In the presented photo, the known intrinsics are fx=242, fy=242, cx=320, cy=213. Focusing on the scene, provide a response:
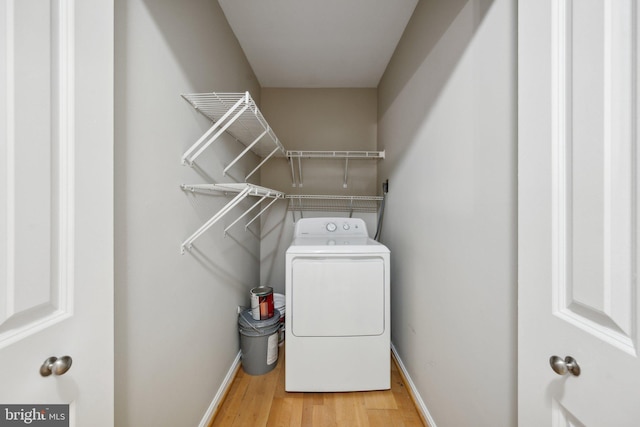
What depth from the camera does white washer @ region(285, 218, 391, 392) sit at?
165cm

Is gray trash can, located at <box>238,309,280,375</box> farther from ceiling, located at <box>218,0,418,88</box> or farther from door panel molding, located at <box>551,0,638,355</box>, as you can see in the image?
ceiling, located at <box>218,0,418,88</box>

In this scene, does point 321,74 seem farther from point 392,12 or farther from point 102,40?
point 102,40

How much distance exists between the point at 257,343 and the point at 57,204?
166cm

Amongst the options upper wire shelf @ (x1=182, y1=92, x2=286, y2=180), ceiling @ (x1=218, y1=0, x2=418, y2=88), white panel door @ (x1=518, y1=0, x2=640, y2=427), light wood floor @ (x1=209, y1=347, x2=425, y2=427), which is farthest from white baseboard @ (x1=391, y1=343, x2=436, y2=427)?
ceiling @ (x1=218, y1=0, x2=418, y2=88)

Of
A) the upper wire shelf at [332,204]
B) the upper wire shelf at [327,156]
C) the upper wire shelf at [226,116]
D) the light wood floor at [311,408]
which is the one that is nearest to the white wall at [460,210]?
the light wood floor at [311,408]

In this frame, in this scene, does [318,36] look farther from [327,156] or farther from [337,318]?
[337,318]

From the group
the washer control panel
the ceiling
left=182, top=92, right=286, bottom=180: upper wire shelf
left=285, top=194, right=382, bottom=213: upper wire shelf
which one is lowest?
the washer control panel

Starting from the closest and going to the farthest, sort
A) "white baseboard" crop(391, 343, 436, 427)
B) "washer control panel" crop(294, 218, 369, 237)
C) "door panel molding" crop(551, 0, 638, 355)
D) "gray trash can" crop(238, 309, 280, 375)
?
"door panel molding" crop(551, 0, 638, 355), "white baseboard" crop(391, 343, 436, 427), "gray trash can" crop(238, 309, 280, 375), "washer control panel" crop(294, 218, 369, 237)

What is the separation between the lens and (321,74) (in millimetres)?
2471

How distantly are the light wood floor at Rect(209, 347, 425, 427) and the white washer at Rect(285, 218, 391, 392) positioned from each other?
0.06m

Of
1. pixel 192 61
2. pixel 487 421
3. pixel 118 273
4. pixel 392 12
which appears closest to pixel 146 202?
pixel 118 273

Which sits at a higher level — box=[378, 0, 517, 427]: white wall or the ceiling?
the ceiling

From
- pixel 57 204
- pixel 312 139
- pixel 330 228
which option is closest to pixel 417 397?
pixel 330 228

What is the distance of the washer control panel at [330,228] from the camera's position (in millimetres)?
2291
